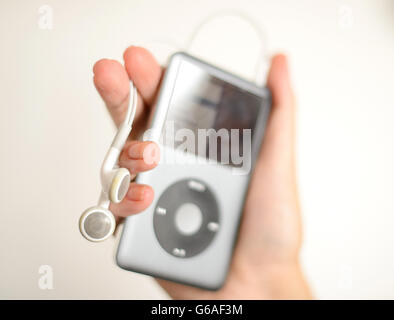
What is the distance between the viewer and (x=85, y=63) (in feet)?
2.28

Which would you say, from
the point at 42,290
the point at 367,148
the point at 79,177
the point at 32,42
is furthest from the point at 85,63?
the point at 367,148

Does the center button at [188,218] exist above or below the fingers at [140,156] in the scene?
below

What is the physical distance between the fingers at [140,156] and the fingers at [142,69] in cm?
12

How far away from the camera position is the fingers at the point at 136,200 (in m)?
0.50

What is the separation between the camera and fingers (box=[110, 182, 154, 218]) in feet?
1.62

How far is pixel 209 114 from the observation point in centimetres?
59

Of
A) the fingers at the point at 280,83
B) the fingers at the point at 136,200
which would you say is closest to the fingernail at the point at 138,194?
the fingers at the point at 136,200

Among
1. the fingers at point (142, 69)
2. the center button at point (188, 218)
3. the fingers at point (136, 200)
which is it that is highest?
the fingers at point (142, 69)

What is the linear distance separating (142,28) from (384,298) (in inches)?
28.5

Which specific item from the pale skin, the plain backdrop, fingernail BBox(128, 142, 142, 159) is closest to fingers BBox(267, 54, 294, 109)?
the pale skin

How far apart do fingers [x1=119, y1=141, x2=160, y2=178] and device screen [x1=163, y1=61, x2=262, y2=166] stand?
0.24 feet

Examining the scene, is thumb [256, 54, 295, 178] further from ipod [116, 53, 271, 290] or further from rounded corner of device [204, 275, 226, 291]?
rounded corner of device [204, 275, 226, 291]

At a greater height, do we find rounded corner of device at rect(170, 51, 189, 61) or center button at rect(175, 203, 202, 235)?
rounded corner of device at rect(170, 51, 189, 61)

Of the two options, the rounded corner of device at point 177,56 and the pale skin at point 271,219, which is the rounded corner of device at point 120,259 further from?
the rounded corner of device at point 177,56
